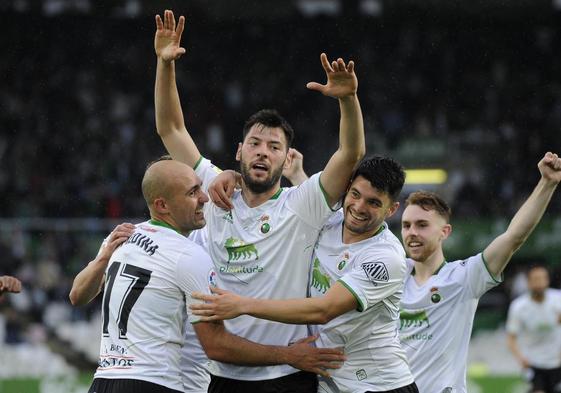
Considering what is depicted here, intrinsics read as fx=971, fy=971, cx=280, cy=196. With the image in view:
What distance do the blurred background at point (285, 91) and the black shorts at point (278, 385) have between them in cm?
1535

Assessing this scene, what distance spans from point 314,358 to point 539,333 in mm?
8860

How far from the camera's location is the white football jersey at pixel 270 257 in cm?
624

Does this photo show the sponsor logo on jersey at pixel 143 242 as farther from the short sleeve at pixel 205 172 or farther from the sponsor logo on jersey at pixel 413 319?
the sponsor logo on jersey at pixel 413 319

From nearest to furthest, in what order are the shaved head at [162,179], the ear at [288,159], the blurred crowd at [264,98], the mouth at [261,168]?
the shaved head at [162,179], the mouth at [261,168], the ear at [288,159], the blurred crowd at [264,98]

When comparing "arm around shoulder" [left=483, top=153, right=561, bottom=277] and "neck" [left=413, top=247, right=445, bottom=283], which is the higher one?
"arm around shoulder" [left=483, top=153, right=561, bottom=277]

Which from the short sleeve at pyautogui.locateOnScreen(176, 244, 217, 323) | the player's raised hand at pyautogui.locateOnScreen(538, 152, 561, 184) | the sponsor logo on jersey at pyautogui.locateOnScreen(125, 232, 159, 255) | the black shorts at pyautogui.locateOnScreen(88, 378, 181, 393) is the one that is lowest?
the black shorts at pyautogui.locateOnScreen(88, 378, 181, 393)

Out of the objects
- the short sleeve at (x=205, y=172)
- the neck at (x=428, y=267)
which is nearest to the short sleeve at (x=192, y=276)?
the short sleeve at (x=205, y=172)

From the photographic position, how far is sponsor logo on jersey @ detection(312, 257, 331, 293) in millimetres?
6273

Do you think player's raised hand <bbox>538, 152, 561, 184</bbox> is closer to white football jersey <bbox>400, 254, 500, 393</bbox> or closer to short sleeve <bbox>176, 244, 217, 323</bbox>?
white football jersey <bbox>400, 254, 500, 393</bbox>

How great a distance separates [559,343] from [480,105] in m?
16.0

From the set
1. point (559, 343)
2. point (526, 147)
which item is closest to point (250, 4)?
point (526, 147)

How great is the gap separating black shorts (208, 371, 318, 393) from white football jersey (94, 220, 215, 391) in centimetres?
66

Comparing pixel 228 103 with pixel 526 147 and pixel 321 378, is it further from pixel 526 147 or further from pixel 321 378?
pixel 321 378

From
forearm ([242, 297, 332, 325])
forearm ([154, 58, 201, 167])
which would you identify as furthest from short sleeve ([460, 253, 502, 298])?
forearm ([154, 58, 201, 167])
